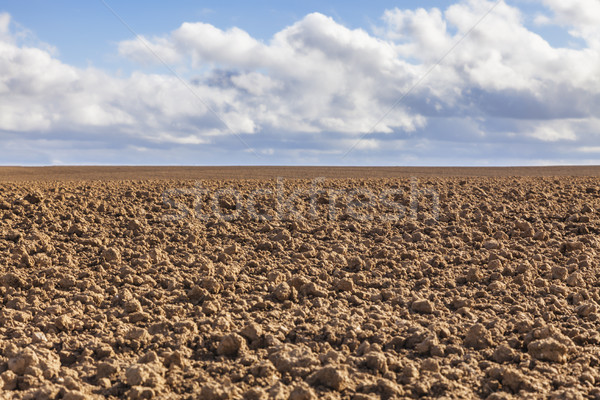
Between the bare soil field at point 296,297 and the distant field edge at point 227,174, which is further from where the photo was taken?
the distant field edge at point 227,174

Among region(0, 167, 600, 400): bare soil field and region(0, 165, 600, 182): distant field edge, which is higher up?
region(0, 165, 600, 182): distant field edge

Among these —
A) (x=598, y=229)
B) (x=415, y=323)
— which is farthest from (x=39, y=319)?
(x=598, y=229)

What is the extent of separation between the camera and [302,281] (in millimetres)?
7066

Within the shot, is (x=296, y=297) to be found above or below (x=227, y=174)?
below

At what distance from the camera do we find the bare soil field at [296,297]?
5.00m

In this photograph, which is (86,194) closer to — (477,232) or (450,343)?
(477,232)

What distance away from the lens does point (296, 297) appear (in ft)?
22.3

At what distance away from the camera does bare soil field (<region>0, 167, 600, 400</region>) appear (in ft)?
16.4

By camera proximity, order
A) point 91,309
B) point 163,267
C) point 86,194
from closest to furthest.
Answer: point 91,309
point 163,267
point 86,194

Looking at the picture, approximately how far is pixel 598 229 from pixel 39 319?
816cm

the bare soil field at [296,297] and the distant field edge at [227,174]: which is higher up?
the distant field edge at [227,174]

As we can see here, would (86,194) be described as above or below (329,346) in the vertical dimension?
above

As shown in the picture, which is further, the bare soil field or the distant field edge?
the distant field edge

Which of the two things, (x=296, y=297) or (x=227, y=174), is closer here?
(x=296, y=297)
